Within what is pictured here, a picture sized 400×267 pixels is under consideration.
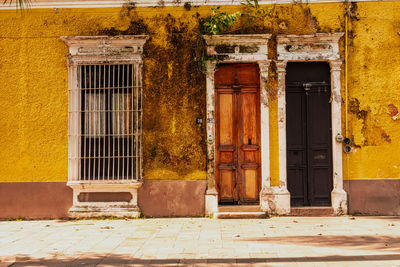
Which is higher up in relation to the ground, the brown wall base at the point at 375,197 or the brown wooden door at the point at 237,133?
the brown wooden door at the point at 237,133

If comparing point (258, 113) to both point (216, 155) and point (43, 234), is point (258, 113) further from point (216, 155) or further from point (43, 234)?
point (43, 234)

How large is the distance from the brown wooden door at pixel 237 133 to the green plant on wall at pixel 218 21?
0.81 m

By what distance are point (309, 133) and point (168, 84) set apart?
315 centimetres

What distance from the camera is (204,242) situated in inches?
237

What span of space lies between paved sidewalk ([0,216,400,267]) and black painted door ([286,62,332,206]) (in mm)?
683

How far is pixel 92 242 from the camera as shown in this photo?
20.2ft

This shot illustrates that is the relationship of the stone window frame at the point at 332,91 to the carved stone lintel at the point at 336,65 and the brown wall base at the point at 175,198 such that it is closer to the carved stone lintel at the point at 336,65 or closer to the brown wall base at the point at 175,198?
the carved stone lintel at the point at 336,65

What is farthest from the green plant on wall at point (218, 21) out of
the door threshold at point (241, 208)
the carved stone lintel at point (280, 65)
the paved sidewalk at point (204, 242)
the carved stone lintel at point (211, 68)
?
→ the paved sidewalk at point (204, 242)

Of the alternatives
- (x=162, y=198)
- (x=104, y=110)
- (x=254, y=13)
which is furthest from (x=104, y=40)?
(x=162, y=198)

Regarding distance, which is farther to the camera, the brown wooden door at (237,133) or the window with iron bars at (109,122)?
the brown wooden door at (237,133)

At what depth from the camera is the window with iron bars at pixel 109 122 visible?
834 centimetres

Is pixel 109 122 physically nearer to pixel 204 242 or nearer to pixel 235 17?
pixel 235 17

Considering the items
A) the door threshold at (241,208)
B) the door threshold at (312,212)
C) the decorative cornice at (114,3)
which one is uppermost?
the decorative cornice at (114,3)

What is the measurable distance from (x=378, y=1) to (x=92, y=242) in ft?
23.8
